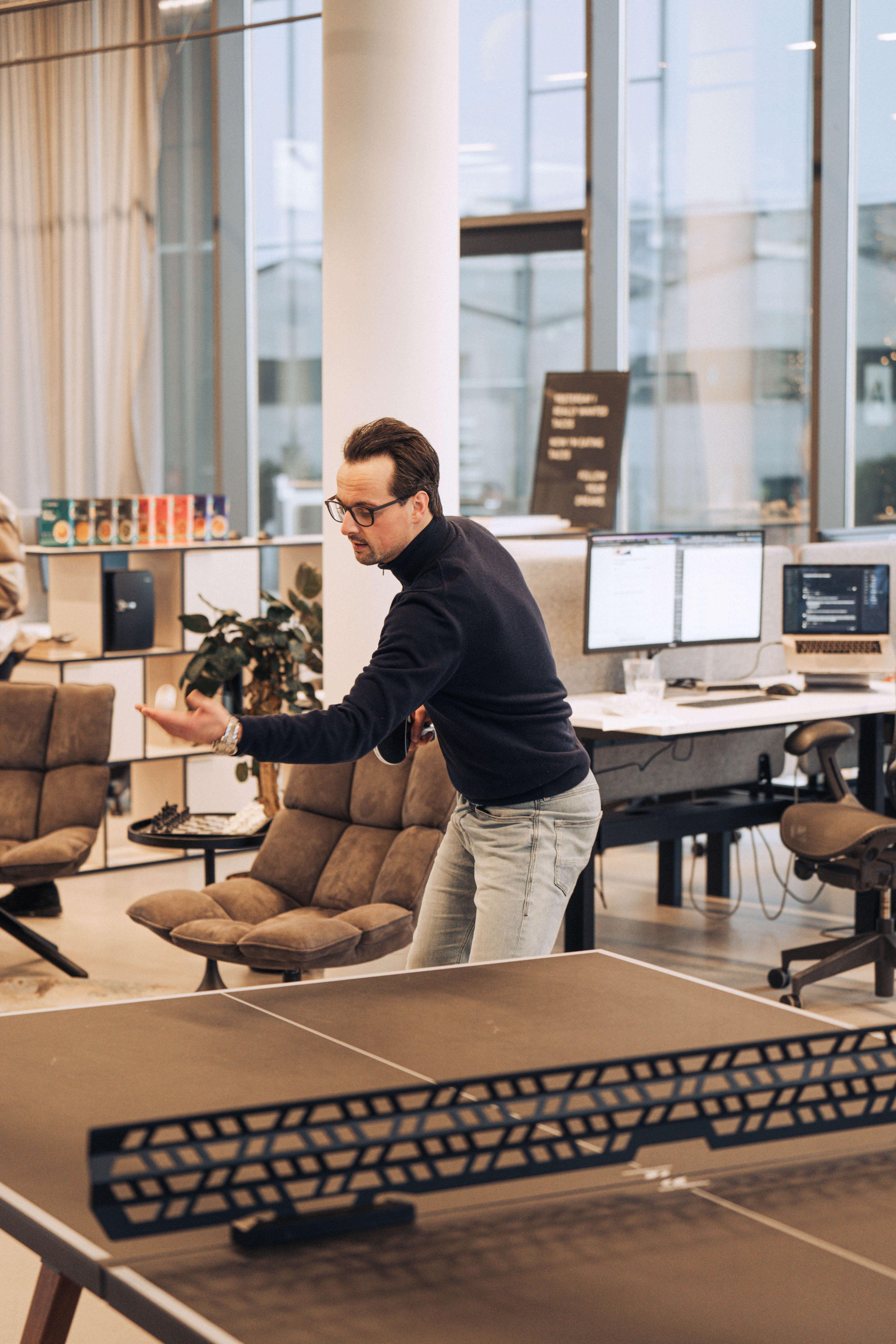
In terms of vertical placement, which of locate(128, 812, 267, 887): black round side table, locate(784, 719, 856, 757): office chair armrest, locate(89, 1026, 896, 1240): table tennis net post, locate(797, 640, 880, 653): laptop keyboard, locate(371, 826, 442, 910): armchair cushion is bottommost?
locate(128, 812, 267, 887): black round side table

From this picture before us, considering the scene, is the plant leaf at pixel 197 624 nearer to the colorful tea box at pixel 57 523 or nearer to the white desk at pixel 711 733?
the white desk at pixel 711 733

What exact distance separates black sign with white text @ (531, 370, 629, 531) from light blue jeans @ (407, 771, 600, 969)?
458 cm

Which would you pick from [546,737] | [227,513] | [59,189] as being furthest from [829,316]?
[546,737]

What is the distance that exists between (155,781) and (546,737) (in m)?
3.88

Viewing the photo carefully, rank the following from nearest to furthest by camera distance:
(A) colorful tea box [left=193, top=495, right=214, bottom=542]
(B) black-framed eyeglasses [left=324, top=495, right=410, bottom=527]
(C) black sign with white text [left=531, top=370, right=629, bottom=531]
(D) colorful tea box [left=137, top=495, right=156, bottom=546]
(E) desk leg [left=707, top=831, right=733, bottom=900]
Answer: (B) black-framed eyeglasses [left=324, top=495, right=410, bottom=527], (E) desk leg [left=707, top=831, right=733, bottom=900], (D) colorful tea box [left=137, top=495, right=156, bottom=546], (A) colorful tea box [left=193, top=495, right=214, bottom=542], (C) black sign with white text [left=531, top=370, right=629, bottom=531]

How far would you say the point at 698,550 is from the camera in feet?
15.3

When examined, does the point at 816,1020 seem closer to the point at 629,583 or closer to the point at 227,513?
the point at 629,583

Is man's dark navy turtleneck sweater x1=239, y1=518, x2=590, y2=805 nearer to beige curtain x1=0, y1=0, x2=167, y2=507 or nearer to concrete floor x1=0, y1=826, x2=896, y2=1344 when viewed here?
concrete floor x1=0, y1=826, x2=896, y2=1344

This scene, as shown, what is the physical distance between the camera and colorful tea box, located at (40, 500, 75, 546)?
5895mm

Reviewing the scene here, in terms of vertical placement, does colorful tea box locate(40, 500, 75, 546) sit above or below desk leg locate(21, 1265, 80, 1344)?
above

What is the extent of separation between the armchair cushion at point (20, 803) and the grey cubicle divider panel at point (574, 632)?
159cm

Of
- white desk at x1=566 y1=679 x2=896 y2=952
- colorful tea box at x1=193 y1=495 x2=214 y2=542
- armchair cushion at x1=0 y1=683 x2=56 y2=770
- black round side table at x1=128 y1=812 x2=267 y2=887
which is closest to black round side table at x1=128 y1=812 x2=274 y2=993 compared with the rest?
black round side table at x1=128 y1=812 x2=267 y2=887

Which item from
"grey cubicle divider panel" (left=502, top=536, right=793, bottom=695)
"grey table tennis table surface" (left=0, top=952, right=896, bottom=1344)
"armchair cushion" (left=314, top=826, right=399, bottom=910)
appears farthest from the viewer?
"grey cubicle divider panel" (left=502, top=536, right=793, bottom=695)

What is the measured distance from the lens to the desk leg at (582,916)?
158 inches
